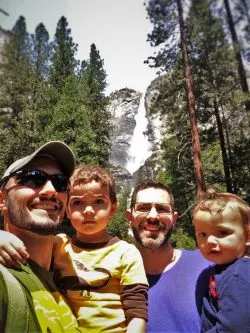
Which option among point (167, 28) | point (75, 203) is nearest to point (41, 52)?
point (167, 28)

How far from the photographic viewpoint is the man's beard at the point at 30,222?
1901 millimetres

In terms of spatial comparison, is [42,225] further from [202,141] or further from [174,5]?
[202,141]

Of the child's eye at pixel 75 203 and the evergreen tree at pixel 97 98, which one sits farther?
the evergreen tree at pixel 97 98

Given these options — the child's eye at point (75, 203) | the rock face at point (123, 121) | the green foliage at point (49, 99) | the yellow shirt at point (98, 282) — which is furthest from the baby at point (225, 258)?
the rock face at point (123, 121)

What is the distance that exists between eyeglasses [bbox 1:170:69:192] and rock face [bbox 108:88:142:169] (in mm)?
54612

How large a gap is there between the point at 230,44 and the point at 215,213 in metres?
14.7

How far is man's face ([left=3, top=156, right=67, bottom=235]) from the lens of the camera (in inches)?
75.2

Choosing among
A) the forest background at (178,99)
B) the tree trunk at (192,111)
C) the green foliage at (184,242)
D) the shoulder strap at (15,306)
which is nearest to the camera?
the shoulder strap at (15,306)

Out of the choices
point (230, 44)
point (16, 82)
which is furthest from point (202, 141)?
point (16, 82)

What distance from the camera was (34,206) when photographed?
6.46 feet

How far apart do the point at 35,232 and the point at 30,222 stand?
0.06 metres

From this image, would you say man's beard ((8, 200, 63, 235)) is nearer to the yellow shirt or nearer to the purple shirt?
the yellow shirt

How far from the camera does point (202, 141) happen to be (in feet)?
63.2

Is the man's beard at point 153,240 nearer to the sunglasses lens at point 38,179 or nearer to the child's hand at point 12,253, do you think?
the sunglasses lens at point 38,179
